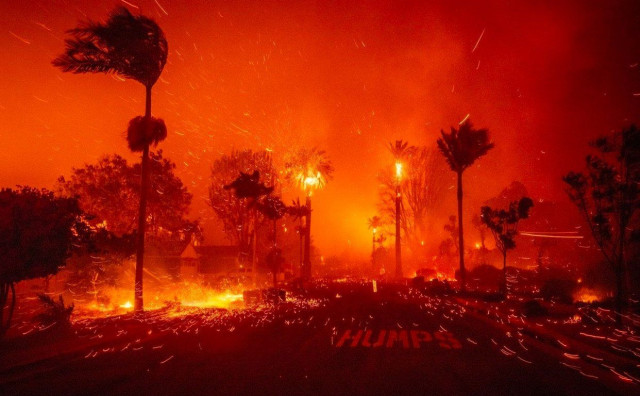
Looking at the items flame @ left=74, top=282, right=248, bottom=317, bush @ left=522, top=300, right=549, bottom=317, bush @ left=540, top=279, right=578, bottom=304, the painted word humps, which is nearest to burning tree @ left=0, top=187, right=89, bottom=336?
flame @ left=74, top=282, right=248, bottom=317

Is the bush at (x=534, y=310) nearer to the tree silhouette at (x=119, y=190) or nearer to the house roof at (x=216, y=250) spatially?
the tree silhouette at (x=119, y=190)

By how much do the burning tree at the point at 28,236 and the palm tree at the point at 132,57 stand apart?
7470 millimetres

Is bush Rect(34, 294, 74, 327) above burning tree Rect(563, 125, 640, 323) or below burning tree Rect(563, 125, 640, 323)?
below

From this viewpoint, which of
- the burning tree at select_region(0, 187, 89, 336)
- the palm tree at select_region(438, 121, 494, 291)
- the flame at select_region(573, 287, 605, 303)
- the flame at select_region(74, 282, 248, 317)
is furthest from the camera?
the palm tree at select_region(438, 121, 494, 291)

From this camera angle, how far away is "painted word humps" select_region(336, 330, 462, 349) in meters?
13.5

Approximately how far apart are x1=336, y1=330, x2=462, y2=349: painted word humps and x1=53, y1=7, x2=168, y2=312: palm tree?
10593 millimetres

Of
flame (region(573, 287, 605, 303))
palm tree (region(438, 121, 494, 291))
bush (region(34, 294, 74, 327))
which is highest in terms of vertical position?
palm tree (region(438, 121, 494, 291))

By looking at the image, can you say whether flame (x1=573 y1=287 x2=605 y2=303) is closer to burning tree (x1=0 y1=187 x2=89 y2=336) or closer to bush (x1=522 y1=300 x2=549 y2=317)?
bush (x1=522 y1=300 x2=549 y2=317)

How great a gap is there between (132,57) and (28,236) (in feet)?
34.4

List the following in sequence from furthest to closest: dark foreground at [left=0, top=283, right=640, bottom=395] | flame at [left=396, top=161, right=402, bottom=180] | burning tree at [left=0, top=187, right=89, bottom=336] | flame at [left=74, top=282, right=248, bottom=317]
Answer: flame at [left=396, top=161, right=402, bottom=180] < flame at [left=74, top=282, right=248, bottom=317] < burning tree at [left=0, top=187, right=89, bottom=336] < dark foreground at [left=0, top=283, right=640, bottom=395]

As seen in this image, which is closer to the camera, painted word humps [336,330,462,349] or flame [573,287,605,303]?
painted word humps [336,330,462,349]

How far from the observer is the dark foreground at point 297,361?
341 inches

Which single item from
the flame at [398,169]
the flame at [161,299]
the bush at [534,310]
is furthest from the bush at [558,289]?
the flame at [398,169]

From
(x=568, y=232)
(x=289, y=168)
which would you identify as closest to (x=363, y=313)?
(x=289, y=168)
